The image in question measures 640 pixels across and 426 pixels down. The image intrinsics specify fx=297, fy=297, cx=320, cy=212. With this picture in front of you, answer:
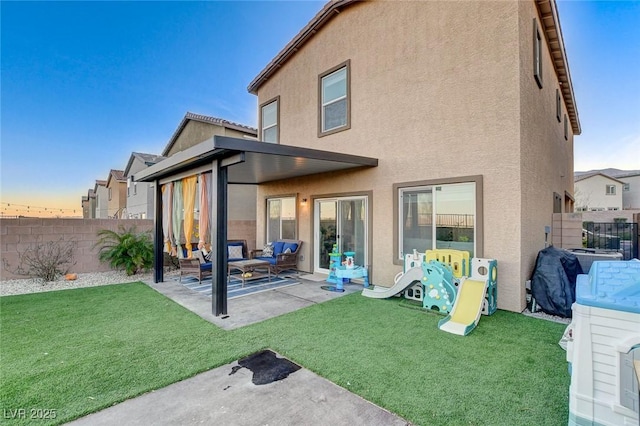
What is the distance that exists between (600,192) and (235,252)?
39782mm

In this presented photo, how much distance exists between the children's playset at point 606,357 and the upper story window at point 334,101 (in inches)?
271

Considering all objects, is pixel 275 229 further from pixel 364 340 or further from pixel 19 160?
pixel 19 160

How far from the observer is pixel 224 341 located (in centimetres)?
416

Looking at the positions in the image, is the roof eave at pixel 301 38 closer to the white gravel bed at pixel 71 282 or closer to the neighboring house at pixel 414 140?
the neighboring house at pixel 414 140

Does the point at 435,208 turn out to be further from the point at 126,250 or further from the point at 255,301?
the point at 126,250

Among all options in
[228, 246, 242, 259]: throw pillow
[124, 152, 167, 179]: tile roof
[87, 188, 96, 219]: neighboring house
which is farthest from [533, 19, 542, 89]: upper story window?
[87, 188, 96, 219]: neighboring house

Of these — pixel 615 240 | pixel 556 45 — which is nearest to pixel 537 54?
pixel 556 45

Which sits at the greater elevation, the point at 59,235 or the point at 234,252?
the point at 59,235

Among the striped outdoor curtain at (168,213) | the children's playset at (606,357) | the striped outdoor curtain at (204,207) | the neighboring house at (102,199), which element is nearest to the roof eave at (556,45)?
the children's playset at (606,357)

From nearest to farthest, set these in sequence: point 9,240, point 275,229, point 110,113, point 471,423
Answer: point 471,423 → point 9,240 → point 275,229 → point 110,113

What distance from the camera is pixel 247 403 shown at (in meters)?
2.80

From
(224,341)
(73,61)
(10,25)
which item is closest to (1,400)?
(224,341)

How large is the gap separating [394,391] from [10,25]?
13.0 metres

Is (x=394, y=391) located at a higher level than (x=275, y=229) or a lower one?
lower
